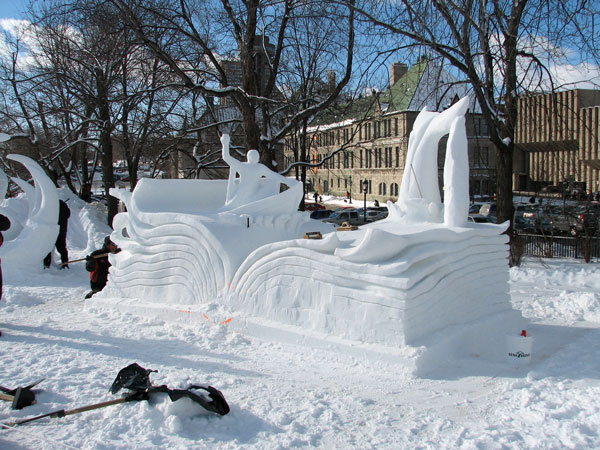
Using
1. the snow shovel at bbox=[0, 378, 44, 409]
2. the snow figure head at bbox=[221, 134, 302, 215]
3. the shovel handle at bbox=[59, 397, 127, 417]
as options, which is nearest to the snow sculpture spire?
the snow figure head at bbox=[221, 134, 302, 215]

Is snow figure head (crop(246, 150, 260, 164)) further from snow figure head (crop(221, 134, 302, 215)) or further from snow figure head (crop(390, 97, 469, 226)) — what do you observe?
snow figure head (crop(390, 97, 469, 226))

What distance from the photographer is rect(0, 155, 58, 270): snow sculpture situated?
1219 cm

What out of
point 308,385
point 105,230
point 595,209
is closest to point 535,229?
point 595,209

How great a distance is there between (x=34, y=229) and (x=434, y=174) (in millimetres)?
9496

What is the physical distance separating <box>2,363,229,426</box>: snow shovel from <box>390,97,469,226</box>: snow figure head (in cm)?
432

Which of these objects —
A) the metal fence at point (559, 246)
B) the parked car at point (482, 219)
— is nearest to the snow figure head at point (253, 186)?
the metal fence at point (559, 246)

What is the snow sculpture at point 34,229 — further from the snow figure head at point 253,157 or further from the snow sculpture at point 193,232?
the snow figure head at point 253,157

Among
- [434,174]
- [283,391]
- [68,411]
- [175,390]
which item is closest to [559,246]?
[434,174]

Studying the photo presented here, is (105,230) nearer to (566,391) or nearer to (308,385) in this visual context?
(308,385)

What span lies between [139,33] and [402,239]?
1026 cm

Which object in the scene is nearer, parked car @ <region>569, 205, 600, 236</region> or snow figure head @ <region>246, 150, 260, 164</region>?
snow figure head @ <region>246, 150, 260, 164</region>

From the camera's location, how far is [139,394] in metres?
4.68

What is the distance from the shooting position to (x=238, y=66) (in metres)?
19.4

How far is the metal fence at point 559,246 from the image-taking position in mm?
14680
